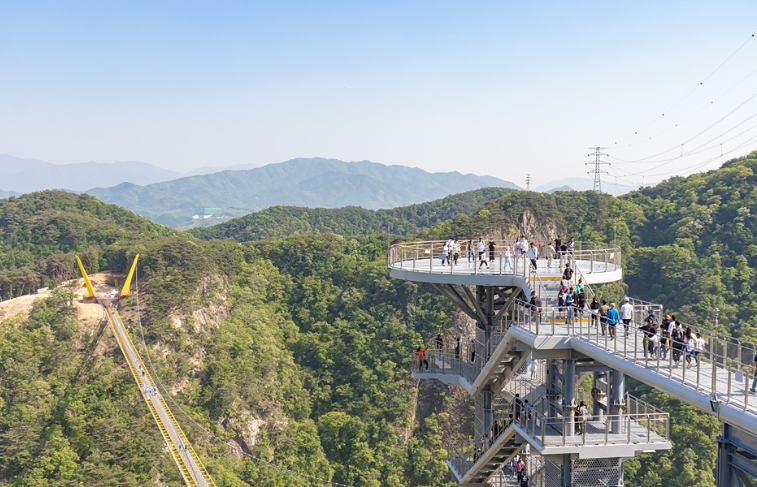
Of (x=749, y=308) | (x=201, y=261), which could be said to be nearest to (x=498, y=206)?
(x=749, y=308)

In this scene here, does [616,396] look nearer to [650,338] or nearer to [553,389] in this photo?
[553,389]

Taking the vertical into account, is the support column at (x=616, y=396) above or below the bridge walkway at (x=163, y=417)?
above

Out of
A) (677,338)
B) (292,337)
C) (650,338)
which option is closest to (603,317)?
(650,338)

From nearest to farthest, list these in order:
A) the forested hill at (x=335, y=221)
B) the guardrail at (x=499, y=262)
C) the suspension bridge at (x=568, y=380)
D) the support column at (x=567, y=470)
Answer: the suspension bridge at (x=568, y=380) → the support column at (x=567, y=470) → the guardrail at (x=499, y=262) → the forested hill at (x=335, y=221)

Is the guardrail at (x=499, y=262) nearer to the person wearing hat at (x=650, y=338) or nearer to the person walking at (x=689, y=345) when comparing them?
the person wearing hat at (x=650, y=338)

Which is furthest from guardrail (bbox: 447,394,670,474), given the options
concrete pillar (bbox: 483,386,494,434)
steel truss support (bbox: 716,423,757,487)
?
concrete pillar (bbox: 483,386,494,434)

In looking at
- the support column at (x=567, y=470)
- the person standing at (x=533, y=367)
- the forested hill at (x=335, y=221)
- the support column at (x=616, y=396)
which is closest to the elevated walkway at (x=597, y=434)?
the support column at (x=616, y=396)

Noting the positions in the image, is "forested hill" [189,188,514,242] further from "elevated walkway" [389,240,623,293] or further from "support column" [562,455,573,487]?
"support column" [562,455,573,487]
